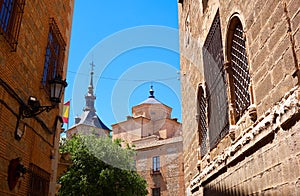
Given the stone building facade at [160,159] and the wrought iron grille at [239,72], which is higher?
the stone building facade at [160,159]

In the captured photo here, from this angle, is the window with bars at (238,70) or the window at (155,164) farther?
the window at (155,164)

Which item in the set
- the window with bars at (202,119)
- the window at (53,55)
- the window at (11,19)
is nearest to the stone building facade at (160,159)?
the window with bars at (202,119)

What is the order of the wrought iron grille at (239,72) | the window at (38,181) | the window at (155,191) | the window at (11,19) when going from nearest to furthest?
the window at (11,19), the wrought iron grille at (239,72), the window at (38,181), the window at (155,191)

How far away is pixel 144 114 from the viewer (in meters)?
39.2

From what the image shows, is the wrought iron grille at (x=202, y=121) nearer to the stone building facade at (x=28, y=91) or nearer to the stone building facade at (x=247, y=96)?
the stone building facade at (x=247, y=96)

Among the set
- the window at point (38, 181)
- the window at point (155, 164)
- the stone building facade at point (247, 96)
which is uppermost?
the window at point (155, 164)

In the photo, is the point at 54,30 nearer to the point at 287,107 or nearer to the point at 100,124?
the point at 287,107

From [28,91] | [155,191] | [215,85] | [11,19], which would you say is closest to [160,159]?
[155,191]

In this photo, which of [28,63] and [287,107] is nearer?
[287,107]

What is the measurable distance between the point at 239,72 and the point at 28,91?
3190 millimetres

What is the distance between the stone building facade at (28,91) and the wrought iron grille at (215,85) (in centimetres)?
294

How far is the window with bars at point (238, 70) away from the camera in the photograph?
4.07 meters

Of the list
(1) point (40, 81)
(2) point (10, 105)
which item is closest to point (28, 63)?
(1) point (40, 81)

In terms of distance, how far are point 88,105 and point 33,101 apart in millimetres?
54401
